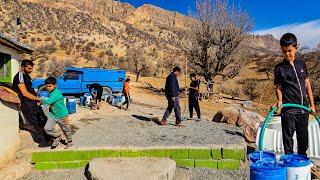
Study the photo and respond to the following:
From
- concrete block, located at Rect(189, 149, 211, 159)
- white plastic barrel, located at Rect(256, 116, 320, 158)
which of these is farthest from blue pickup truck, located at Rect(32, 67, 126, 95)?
white plastic barrel, located at Rect(256, 116, 320, 158)

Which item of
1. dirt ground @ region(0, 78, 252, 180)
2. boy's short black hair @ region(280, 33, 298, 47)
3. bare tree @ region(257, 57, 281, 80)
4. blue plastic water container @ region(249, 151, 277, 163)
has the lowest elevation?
dirt ground @ region(0, 78, 252, 180)

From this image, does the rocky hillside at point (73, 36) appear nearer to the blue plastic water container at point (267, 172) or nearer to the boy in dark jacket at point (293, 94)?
the boy in dark jacket at point (293, 94)

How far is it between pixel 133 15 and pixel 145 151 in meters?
120

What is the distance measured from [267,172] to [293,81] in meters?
1.90

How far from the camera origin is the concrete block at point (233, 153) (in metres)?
5.50

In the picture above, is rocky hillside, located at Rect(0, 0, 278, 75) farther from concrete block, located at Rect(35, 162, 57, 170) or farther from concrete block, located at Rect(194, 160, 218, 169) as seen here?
concrete block, located at Rect(35, 162, 57, 170)

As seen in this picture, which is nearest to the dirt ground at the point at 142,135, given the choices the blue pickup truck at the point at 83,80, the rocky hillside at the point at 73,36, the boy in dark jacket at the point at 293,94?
the boy in dark jacket at the point at 293,94

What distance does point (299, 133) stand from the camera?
155 inches

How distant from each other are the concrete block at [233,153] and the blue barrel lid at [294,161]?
2.90 m

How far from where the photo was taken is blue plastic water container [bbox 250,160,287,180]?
2363 mm

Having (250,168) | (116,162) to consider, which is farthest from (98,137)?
(250,168)

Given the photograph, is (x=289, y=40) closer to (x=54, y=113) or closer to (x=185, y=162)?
(x=185, y=162)

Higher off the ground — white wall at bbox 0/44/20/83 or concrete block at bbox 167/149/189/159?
white wall at bbox 0/44/20/83

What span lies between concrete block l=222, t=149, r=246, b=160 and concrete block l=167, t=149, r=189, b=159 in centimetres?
67
